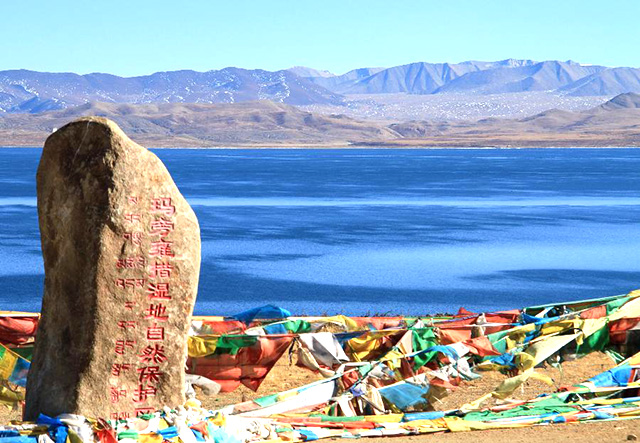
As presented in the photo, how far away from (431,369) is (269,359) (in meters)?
2.25

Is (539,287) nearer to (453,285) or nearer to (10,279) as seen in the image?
(453,285)

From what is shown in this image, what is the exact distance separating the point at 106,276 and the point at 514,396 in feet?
21.2

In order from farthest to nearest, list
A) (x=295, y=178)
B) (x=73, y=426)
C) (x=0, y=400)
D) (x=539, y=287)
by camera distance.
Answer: (x=295, y=178) < (x=539, y=287) < (x=0, y=400) < (x=73, y=426)

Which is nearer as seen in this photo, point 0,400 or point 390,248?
point 0,400

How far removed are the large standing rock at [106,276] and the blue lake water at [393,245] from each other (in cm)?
1850

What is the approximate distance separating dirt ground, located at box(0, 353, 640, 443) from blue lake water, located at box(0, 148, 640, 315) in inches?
510

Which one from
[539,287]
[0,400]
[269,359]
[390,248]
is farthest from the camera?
[390,248]

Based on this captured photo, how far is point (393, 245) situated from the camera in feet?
149

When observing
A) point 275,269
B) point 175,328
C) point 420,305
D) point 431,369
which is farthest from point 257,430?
point 275,269

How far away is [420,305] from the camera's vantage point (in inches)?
1229

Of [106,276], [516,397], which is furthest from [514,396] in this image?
[106,276]

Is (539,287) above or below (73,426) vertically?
below

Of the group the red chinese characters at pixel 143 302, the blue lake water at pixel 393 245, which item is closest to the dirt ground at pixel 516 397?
the red chinese characters at pixel 143 302

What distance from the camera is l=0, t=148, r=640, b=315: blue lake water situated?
3278cm
